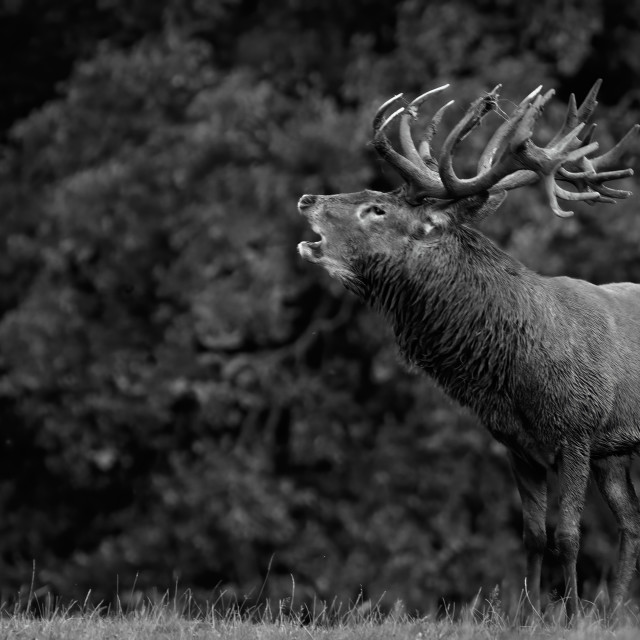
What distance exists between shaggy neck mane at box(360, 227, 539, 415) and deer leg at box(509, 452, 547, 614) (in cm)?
44

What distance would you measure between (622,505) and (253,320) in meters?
6.97

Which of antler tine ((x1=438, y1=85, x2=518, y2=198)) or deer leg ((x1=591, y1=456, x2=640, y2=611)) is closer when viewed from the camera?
antler tine ((x1=438, y1=85, x2=518, y2=198))

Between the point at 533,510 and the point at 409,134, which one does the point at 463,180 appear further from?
the point at 533,510

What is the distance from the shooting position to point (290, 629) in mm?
5816

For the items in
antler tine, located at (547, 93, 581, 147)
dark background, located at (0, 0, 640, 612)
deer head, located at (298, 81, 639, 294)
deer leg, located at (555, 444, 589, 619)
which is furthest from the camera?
dark background, located at (0, 0, 640, 612)

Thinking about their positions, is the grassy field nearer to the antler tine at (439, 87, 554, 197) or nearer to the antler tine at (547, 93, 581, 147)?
the antler tine at (439, 87, 554, 197)

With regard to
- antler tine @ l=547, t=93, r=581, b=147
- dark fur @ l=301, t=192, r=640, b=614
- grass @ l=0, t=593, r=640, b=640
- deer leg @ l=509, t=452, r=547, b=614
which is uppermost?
antler tine @ l=547, t=93, r=581, b=147

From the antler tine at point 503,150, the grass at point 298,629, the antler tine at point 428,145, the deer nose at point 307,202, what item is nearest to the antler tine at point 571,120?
the antler tine at point 503,150

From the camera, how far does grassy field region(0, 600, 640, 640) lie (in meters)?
5.49

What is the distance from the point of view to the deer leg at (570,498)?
A: 21.0 ft

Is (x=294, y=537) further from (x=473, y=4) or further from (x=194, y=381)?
(x=473, y=4)

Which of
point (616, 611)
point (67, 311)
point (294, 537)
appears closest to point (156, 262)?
point (67, 311)

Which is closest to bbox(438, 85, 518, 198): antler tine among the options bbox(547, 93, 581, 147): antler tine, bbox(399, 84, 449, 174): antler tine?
bbox(399, 84, 449, 174): antler tine

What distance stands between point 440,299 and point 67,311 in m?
8.06
